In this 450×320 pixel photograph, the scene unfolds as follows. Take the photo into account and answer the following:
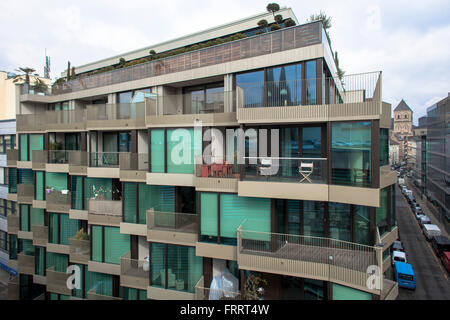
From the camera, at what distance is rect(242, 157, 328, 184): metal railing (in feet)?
28.0

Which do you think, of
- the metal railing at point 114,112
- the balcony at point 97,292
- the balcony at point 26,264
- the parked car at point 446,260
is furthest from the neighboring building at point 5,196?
the parked car at point 446,260

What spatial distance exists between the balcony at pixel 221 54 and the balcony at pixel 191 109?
158 centimetres

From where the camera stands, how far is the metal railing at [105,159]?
1384 cm

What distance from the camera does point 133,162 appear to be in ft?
40.4

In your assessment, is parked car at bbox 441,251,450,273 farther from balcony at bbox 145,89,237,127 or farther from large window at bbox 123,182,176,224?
large window at bbox 123,182,176,224

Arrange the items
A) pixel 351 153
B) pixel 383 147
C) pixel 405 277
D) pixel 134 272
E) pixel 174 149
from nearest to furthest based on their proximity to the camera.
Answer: pixel 351 153 → pixel 383 147 → pixel 174 149 → pixel 134 272 → pixel 405 277

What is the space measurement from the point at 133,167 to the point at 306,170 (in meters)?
8.17

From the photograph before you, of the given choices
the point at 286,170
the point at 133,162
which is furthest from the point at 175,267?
the point at 286,170

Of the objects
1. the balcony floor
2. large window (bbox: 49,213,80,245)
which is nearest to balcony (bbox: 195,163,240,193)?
the balcony floor

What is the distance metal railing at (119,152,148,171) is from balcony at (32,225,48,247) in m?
8.49

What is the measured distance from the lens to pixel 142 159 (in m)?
12.4

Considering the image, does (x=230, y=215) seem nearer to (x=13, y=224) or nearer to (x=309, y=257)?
(x=309, y=257)

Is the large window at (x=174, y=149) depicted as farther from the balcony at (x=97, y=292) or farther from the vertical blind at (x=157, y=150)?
the balcony at (x=97, y=292)
